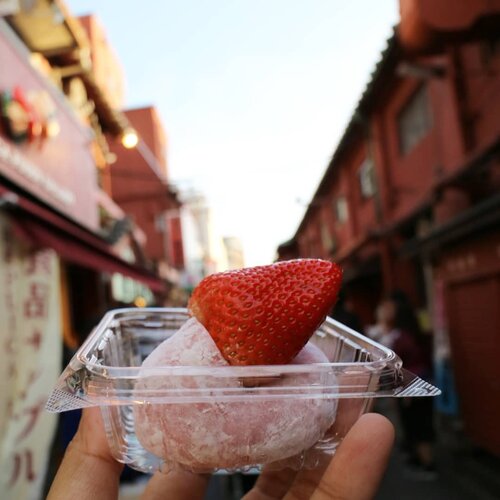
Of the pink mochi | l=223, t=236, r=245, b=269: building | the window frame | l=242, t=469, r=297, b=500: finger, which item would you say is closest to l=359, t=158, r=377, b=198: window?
the window frame

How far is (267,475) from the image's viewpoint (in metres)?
1.38

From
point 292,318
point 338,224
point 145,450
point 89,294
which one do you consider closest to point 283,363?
point 292,318

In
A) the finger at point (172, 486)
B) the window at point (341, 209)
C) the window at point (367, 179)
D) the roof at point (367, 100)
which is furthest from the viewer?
the window at point (341, 209)

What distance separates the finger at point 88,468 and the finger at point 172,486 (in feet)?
0.62

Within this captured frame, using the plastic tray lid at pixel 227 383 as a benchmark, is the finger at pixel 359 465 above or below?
below

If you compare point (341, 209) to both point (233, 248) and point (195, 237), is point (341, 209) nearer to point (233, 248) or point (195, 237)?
point (195, 237)

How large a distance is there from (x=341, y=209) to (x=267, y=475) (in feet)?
50.8

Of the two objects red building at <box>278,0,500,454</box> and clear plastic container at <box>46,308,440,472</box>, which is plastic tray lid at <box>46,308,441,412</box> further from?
red building at <box>278,0,500,454</box>

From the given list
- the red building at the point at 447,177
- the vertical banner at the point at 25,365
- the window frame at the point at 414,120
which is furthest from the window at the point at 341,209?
the vertical banner at the point at 25,365

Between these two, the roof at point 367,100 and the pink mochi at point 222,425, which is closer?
the pink mochi at point 222,425

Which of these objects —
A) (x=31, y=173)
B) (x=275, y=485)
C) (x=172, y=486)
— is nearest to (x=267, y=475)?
(x=275, y=485)

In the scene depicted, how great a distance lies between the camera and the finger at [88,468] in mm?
1045

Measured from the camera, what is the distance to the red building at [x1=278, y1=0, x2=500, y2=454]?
5.04 metres

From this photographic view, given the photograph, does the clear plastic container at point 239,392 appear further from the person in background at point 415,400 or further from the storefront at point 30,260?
the person in background at point 415,400
